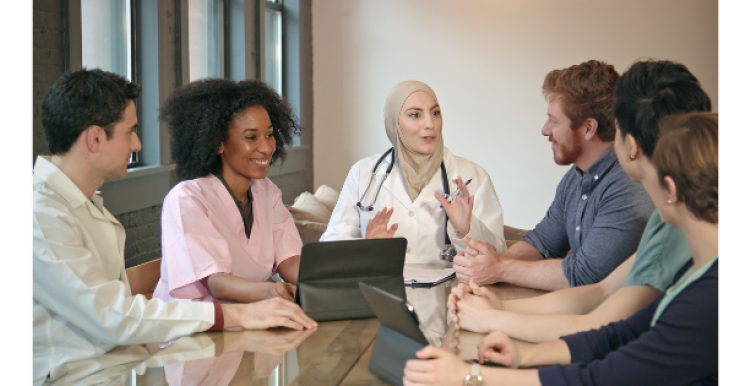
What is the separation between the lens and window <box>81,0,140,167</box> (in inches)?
129

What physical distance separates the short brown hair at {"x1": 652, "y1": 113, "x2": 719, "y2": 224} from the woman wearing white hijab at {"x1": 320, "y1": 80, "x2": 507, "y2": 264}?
4.77 feet

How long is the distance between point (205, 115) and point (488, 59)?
405 centimetres

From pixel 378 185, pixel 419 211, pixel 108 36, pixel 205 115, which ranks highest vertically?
pixel 108 36

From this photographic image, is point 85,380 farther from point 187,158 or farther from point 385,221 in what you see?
point 385,221

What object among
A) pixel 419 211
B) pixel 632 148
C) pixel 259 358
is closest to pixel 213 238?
pixel 259 358

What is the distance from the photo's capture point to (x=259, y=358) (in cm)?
138

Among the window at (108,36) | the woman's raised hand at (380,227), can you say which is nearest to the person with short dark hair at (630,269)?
the woman's raised hand at (380,227)

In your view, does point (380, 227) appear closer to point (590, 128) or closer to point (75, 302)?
point (590, 128)

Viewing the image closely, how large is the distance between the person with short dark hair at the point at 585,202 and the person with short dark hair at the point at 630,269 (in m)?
0.27

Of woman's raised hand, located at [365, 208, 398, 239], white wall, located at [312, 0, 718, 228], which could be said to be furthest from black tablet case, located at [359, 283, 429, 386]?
white wall, located at [312, 0, 718, 228]

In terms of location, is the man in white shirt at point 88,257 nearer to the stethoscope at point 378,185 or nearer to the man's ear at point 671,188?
the man's ear at point 671,188

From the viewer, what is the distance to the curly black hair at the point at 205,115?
222cm
